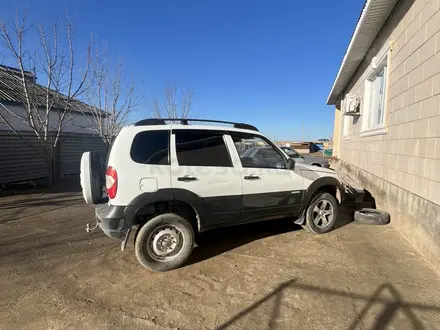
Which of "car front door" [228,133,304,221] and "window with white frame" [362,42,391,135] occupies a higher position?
"window with white frame" [362,42,391,135]

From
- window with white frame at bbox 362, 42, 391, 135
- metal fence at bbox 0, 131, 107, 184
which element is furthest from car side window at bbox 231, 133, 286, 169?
metal fence at bbox 0, 131, 107, 184

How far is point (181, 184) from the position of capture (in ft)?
12.6

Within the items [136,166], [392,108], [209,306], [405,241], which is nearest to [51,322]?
[209,306]

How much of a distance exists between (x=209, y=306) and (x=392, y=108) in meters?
5.31

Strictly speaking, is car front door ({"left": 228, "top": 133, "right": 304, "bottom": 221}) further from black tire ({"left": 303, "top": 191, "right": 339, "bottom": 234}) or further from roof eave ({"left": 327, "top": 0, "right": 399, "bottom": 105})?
roof eave ({"left": 327, "top": 0, "right": 399, "bottom": 105})

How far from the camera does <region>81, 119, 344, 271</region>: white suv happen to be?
3.65 m

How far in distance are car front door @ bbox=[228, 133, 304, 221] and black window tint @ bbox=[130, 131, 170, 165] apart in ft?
3.29

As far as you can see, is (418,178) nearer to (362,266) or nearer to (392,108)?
(362,266)

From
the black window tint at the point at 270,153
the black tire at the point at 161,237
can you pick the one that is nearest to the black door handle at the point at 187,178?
the black tire at the point at 161,237

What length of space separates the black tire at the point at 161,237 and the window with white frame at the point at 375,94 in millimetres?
5267

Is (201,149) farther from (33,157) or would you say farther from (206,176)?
(33,157)

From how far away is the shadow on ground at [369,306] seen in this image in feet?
8.73

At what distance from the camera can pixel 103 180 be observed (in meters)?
4.37

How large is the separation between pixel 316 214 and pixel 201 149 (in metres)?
2.55
